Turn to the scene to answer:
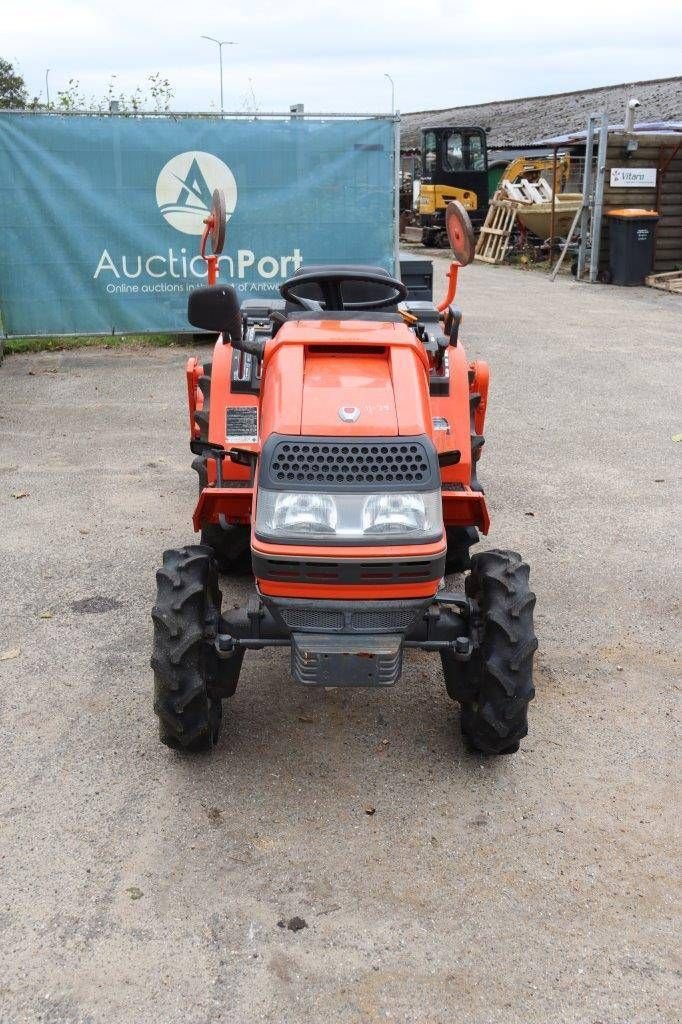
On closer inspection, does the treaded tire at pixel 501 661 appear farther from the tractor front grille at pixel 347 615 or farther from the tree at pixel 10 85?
the tree at pixel 10 85

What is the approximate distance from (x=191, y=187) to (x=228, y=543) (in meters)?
6.11

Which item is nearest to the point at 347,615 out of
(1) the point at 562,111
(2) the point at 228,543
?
(2) the point at 228,543

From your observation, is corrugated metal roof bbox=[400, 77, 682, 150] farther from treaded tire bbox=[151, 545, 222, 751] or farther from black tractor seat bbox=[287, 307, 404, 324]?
treaded tire bbox=[151, 545, 222, 751]

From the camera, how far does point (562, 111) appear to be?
1280 inches

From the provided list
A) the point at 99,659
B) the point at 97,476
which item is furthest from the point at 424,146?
the point at 99,659

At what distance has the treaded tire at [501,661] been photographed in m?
3.32

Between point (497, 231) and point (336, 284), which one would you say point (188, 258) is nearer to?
point (336, 284)

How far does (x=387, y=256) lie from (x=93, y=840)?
26.6ft

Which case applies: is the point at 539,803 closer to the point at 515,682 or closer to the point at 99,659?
the point at 515,682

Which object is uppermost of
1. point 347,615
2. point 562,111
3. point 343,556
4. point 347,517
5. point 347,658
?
point 562,111

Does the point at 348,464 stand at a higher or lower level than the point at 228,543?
higher

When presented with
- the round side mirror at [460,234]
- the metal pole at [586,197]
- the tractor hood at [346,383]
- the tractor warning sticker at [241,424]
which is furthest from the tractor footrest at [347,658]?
the metal pole at [586,197]

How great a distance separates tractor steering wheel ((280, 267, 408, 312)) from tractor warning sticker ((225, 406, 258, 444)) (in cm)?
53

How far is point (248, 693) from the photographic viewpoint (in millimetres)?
4051
